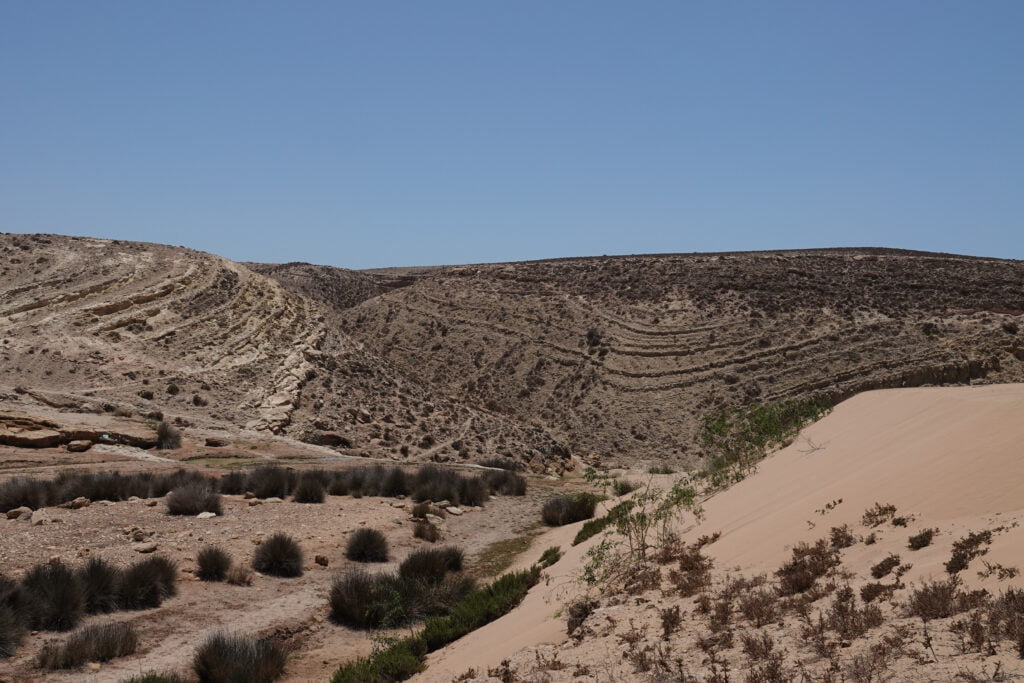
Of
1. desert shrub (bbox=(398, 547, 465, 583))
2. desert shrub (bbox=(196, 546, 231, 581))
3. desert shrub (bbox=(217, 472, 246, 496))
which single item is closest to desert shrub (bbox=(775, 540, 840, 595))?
desert shrub (bbox=(398, 547, 465, 583))

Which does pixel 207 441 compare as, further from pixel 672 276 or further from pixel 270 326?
pixel 672 276

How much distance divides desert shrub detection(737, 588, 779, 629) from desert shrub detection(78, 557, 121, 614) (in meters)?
8.67

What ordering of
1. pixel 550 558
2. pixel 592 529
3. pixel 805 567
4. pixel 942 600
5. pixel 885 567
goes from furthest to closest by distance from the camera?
1. pixel 592 529
2. pixel 550 558
3. pixel 805 567
4. pixel 885 567
5. pixel 942 600

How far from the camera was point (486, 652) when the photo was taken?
7.75 metres

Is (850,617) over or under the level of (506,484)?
over

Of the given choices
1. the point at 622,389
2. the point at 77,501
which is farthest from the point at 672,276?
the point at 77,501

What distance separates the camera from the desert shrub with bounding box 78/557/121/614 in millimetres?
10383

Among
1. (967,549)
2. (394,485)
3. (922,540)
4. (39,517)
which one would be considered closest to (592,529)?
(922,540)

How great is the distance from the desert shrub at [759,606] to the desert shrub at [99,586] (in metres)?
8.67

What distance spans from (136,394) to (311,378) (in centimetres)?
775

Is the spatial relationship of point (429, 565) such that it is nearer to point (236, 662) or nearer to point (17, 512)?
point (236, 662)

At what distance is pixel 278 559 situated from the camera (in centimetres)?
1302

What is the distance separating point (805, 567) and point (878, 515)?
114 centimetres

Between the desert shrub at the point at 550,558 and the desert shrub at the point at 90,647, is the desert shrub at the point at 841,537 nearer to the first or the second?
the desert shrub at the point at 550,558
